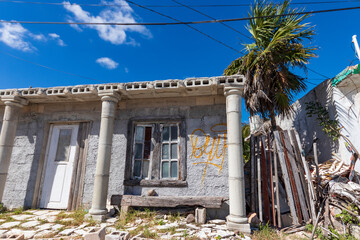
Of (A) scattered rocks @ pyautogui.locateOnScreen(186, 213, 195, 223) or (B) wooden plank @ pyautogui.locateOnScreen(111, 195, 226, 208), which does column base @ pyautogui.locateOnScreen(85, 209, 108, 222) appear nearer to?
(B) wooden plank @ pyautogui.locateOnScreen(111, 195, 226, 208)

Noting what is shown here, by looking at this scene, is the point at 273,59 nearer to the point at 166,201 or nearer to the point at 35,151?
the point at 166,201

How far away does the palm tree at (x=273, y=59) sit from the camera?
6.42 metres

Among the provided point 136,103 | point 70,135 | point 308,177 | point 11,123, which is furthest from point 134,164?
point 308,177

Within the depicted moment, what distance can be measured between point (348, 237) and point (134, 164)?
451 centimetres

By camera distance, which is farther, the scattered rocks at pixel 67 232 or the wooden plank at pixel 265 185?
the wooden plank at pixel 265 185

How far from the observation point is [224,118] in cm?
498

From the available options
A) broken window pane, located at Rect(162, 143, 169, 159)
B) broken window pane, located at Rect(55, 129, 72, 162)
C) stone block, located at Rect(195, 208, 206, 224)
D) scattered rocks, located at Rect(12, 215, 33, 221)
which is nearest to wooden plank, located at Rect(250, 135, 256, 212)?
stone block, located at Rect(195, 208, 206, 224)

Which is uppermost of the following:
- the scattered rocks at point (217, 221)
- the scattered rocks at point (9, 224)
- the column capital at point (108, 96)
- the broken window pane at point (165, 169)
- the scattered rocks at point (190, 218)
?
the column capital at point (108, 96)

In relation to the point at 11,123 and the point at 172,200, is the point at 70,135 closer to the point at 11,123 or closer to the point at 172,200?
the point at 11,123

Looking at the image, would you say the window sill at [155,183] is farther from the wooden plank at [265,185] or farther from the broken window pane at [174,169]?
the wooden plank at [265,185]

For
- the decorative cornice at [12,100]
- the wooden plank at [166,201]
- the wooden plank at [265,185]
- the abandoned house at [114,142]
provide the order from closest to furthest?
the wooden plank at [166,201], the wooden plank at [265,185], the abandoned house at [114,142], the decorative cornice at [12,100]

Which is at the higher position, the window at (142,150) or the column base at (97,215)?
the window at (142,150)

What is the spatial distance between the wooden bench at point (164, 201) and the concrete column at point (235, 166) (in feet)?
1.53

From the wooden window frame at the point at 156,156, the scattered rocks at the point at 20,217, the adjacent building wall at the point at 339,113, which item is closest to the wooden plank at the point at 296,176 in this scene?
Result: the adjacent building wall at the point at 339,113
